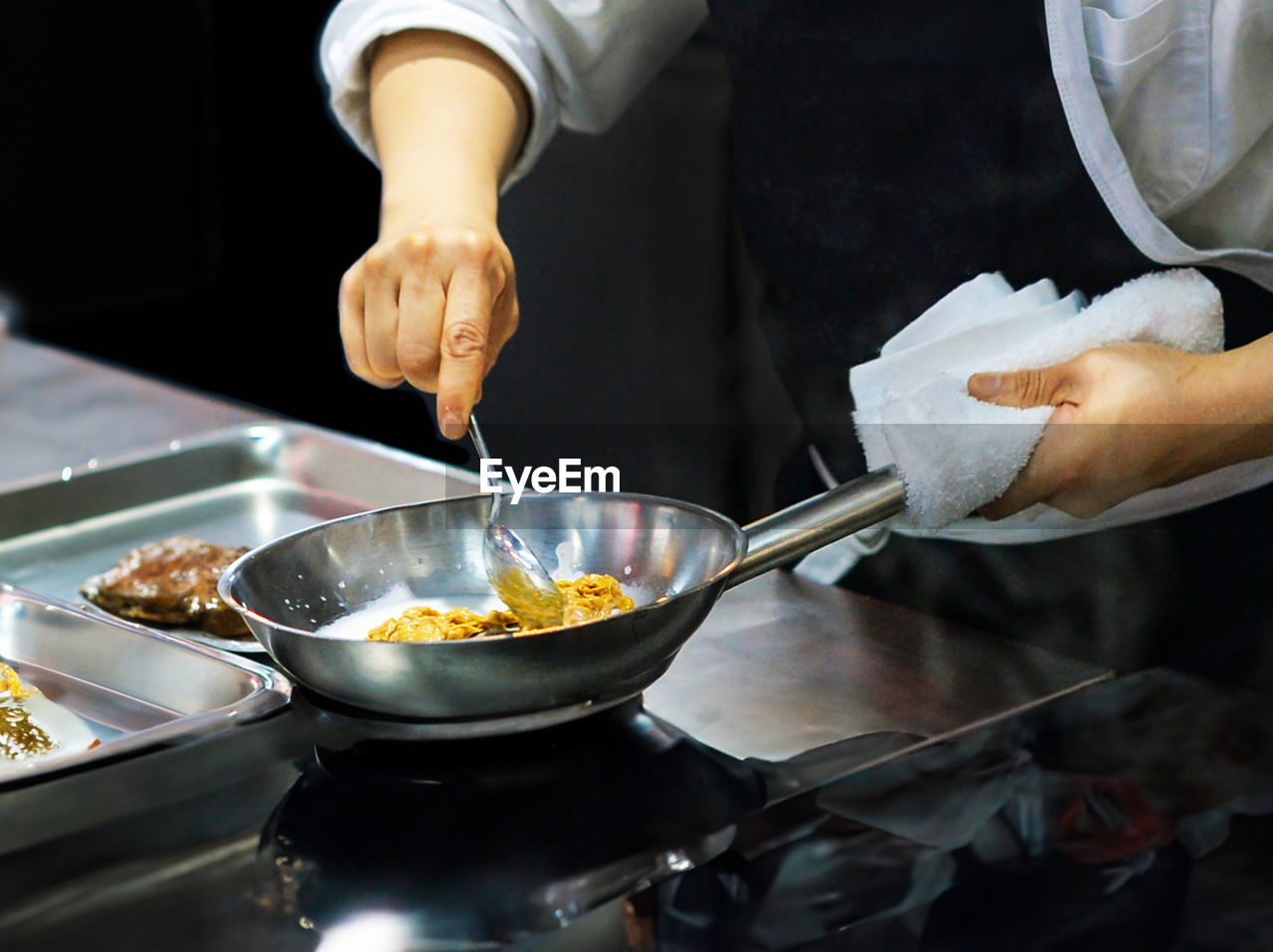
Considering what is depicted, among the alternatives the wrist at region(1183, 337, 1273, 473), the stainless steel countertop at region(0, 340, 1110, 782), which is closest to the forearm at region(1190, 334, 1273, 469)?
the wrist at region(1183, 337, 1273, 473)

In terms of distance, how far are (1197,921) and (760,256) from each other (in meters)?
0.58

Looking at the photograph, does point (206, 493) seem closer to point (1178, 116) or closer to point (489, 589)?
point (489, 589)

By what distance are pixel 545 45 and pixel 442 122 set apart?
0.11 meters

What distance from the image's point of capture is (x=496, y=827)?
0.50 meters

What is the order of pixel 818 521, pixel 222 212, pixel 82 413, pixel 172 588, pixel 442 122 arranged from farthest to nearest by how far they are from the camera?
pixel 222 212 < pixel 82 413 < pixel 442 122 < pixel 172 588 < pixel 818 521

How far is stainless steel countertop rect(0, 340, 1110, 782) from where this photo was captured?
56cm

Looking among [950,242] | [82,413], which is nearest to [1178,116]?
[950,242]

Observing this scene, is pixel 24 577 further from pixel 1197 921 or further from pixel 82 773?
pixel 1197 921

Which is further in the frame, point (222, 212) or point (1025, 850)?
point (222, 212)

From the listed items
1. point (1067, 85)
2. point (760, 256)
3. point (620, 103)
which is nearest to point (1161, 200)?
point (1067, 85)

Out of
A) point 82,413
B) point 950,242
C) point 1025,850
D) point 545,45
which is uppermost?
point 545,45

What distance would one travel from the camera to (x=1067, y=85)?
0.71m

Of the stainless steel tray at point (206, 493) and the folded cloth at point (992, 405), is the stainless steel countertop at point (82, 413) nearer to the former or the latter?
the stainless steel tray at point (206, 493)

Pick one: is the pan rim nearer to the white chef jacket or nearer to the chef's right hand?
the chef's right hand
